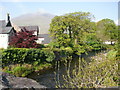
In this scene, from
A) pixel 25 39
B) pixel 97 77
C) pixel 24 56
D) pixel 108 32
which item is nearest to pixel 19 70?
pixel 24 56

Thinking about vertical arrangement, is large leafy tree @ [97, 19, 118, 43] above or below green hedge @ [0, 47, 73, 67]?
above

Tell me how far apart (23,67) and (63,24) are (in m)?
9.13

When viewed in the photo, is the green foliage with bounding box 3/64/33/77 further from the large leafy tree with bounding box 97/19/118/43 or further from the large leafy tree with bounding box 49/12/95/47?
the large leafy tree with bounding box 49/12/95/47

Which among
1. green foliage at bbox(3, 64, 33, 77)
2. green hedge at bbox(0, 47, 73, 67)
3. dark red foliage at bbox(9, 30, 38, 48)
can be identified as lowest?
green foliage at bbox(3, 64, 33, 77)

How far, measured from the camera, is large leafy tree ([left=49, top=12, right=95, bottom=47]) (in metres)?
15.5

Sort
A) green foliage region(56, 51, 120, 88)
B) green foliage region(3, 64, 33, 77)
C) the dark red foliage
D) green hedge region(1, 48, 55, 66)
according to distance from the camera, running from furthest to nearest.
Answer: the dark red foliage, green hedge region(1, 48, 55, 66), green foliage region(3, 64, 33, 77), green foliage region(56, 51, 120, 88)

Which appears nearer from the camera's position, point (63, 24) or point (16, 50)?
point (16, 50)

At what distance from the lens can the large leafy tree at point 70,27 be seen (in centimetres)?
1545

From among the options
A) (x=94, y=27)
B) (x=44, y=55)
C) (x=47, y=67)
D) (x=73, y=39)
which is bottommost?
(x=47, y=67)

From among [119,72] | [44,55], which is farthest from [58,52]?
[119,72]

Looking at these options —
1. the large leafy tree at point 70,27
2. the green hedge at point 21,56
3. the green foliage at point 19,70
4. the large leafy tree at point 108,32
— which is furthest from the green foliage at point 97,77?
the large leafy tree at point 70,27

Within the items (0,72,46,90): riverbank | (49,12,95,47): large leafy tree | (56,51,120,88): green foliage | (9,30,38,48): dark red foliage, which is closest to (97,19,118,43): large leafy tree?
(49,12,95,47): large leafy tree

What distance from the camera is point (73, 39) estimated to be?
54.6 ft

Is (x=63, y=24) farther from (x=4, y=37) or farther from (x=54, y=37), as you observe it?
(x=4, y=37)
